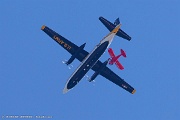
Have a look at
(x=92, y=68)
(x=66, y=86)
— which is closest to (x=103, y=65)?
(x=92, y=68)

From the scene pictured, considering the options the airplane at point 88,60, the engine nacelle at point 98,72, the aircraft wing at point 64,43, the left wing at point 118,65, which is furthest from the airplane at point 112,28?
the engine nacelle at point 98,72

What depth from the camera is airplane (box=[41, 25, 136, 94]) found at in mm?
112062

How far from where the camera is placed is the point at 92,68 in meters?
121

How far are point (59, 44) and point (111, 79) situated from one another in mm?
17329

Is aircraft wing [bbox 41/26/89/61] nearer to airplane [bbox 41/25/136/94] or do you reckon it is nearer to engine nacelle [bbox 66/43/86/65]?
airplane [bbox 41/25/136/94]

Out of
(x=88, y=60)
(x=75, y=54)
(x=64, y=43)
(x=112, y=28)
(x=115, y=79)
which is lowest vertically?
(x=88, y=60)

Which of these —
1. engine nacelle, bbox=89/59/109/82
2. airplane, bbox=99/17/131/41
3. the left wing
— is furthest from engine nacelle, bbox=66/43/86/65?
the left wing

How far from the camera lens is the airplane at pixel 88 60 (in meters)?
112

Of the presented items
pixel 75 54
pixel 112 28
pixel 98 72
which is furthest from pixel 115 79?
pixel 112 28

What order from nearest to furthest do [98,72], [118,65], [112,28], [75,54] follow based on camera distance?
[112,28] → [75,54] → [118,65] → [98,72]

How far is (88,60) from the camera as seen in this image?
112000 mm

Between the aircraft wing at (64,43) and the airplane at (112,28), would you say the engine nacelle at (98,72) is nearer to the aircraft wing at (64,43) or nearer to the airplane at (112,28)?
the aircraft wing at (64,43)

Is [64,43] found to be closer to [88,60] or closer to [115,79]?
[88,60]

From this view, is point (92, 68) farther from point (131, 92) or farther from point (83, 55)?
point (131, 92)
